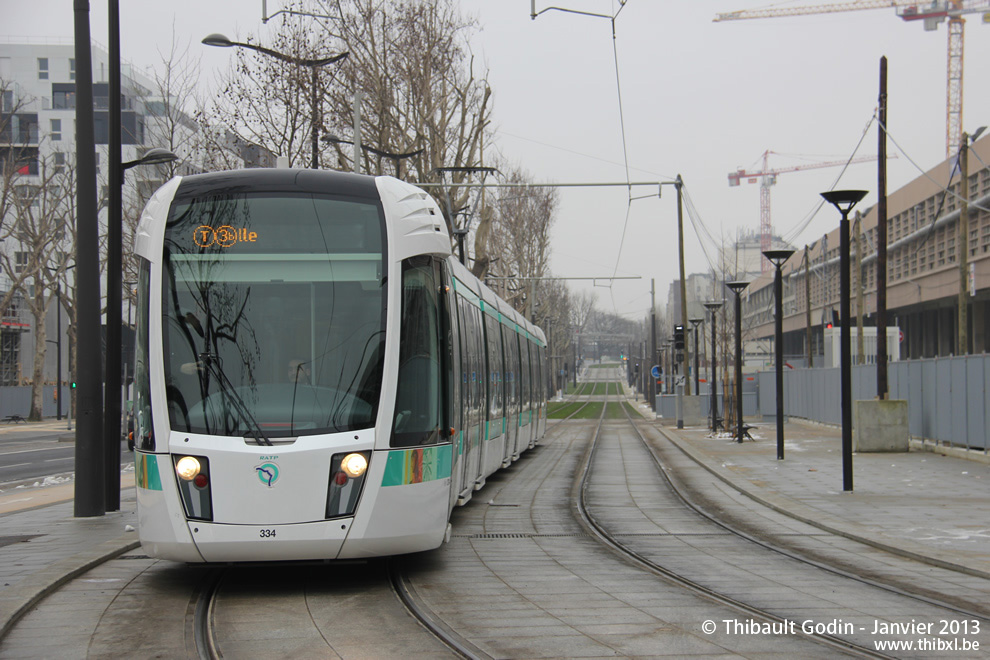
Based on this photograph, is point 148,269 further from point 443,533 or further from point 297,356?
point 443,533

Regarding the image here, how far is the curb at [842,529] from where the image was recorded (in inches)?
368

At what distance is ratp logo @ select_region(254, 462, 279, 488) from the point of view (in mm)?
7773

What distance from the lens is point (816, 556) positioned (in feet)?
33.2

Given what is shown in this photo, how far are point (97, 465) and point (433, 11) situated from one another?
874 inches

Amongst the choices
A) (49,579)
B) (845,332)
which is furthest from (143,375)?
(845,332)

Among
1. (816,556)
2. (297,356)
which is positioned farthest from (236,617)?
(816,556)

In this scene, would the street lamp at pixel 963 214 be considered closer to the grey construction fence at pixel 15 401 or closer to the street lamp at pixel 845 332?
the street lamp at pixel 845 332

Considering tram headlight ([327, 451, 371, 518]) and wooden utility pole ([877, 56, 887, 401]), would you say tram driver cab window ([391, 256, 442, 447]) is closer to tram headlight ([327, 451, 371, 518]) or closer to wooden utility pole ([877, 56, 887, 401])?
tram headlight ([327, 451, 371, 518])

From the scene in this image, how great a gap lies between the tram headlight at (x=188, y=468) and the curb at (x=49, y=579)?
1.32 metres

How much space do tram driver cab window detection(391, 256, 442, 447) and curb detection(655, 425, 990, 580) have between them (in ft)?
14.9

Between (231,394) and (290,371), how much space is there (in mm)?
459

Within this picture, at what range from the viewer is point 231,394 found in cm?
806

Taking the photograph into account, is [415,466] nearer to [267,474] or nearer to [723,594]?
[267,474]

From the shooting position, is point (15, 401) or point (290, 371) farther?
point (15, 401)
